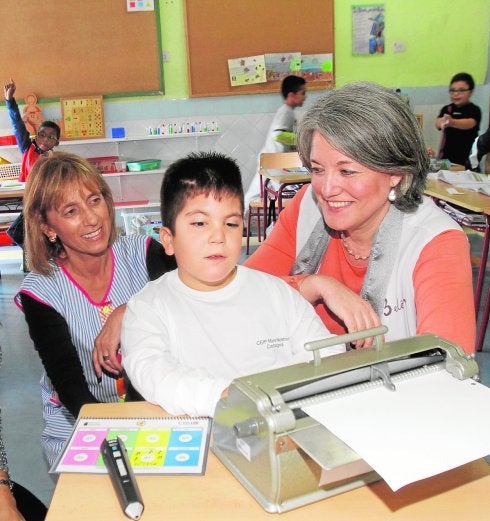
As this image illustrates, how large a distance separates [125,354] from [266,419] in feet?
1.51

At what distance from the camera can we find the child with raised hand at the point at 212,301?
46.5 inches

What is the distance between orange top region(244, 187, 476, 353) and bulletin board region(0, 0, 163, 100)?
4.83 metres

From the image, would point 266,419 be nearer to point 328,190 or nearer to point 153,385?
point 153,385

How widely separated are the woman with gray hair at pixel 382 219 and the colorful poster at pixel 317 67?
495 cm

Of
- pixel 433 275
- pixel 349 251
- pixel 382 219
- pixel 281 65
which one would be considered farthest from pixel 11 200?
pixel 433 275

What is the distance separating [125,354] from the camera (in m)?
1.14

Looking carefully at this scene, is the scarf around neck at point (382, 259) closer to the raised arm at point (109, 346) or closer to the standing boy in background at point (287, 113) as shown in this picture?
the raised arm at point (109, 346)

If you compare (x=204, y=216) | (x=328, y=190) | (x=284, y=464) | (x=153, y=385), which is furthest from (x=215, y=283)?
(x=284, y=464)

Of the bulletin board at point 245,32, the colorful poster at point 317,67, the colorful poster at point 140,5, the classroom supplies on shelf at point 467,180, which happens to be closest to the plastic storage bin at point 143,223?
the bulletin board at point 245,32

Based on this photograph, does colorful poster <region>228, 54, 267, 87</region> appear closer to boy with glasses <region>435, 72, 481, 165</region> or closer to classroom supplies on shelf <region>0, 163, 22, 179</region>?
boy with glasses <region>435, 72, 481, 165</region>

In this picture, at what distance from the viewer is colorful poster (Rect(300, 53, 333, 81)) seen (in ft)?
20.3

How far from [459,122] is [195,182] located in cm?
520

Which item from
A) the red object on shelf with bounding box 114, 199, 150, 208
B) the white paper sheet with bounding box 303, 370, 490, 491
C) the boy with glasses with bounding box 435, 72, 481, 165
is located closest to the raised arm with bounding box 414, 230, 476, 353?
the white paper sheet with bounding box 303, 370, 490, 491

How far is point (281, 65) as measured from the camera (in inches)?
243
